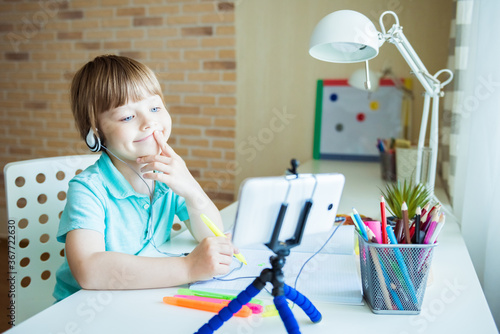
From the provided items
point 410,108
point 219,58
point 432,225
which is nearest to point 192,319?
point 432,225

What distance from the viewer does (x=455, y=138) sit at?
1462mm

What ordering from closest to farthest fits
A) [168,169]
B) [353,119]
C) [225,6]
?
1. [168,169]
2. [353,119]
3. [225,6]

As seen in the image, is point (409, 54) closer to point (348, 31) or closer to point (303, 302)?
point (348, 31)

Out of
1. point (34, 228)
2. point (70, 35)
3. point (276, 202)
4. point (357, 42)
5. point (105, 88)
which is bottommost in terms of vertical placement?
point (34, 228)

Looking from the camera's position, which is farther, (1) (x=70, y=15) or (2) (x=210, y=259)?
(1) (x=70, y=15)

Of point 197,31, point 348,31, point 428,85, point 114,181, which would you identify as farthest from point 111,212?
point 197,31

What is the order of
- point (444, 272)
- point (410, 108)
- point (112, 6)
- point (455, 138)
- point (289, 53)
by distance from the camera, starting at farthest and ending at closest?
1. point (112, 6)
2. point (289, 53)
3. point (410, 108)
4. point (455, 138)
5. point (444, 272)

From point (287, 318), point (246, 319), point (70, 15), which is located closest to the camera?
point (287, 318)

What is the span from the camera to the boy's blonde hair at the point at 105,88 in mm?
974

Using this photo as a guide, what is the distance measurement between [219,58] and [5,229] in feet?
6.61

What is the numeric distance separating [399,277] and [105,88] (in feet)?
2.33

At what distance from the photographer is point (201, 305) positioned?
0.71 meters

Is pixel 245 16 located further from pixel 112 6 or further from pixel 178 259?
pixel 178 259

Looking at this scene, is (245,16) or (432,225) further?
(245,16)
